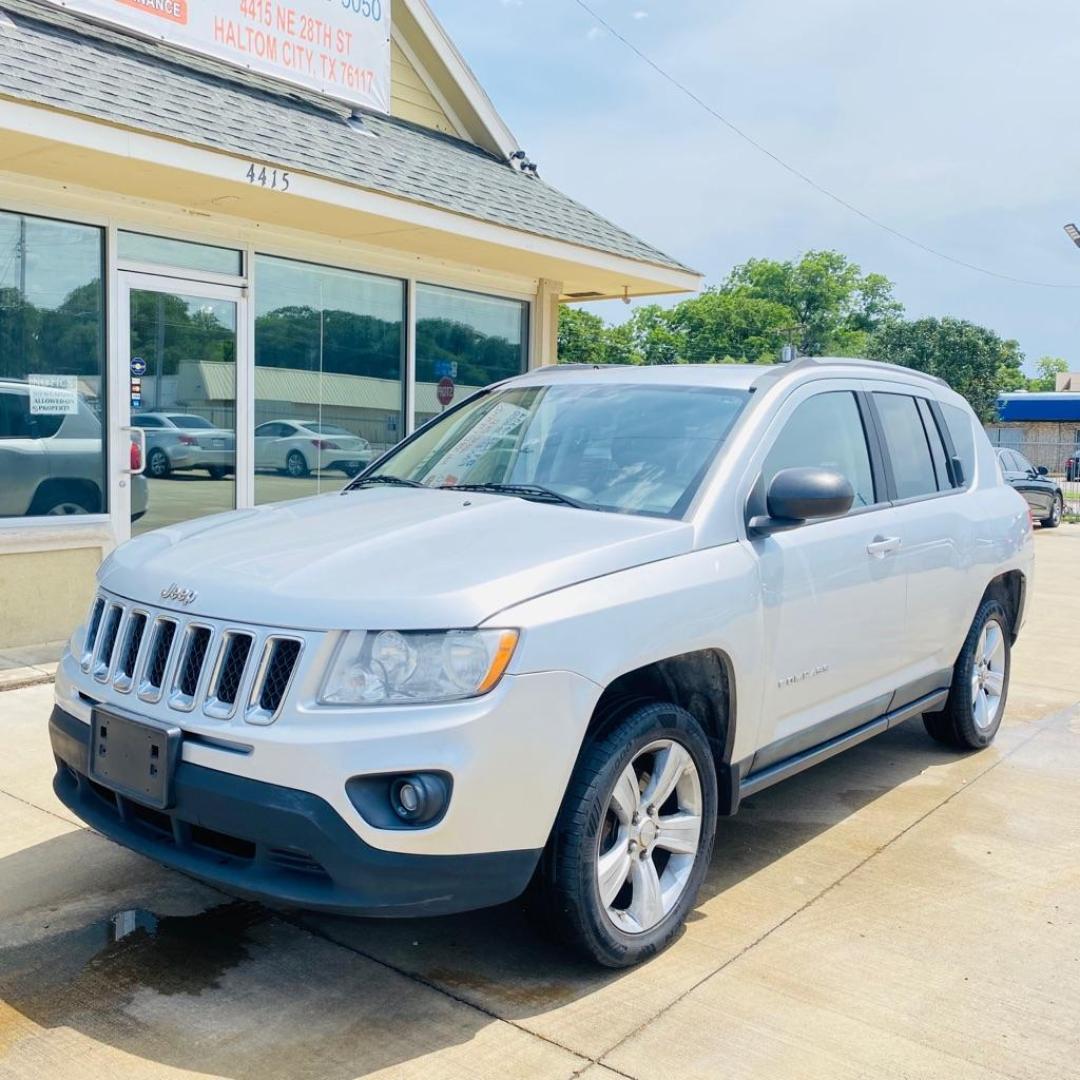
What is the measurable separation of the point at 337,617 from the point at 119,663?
0.81 m

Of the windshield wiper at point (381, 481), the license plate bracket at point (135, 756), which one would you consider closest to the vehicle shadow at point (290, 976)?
the license plate bracket at point (135, 756)

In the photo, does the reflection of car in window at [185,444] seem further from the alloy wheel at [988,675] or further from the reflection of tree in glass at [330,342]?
the alloy wheel at [988,675]

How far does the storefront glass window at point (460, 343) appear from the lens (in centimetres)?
1034

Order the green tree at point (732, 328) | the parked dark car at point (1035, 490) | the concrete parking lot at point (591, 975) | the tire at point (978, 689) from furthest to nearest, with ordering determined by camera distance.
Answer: the green tree at point (732, 328) → the parked dark car at point (1035, 490) → the tire at point (978, 689) → the concrete parking lot at point (591, 975)

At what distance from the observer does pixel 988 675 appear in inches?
226

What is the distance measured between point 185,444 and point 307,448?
47.8 inches

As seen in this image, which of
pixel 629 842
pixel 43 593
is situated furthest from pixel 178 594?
pixel 43 593

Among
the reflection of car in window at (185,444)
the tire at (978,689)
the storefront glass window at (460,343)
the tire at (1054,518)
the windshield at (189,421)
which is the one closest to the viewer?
the tire at (978,689)

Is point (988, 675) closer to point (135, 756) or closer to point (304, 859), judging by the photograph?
point (304, 859)

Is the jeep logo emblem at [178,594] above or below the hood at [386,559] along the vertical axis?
below

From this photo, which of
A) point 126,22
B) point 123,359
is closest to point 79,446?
point 123,359

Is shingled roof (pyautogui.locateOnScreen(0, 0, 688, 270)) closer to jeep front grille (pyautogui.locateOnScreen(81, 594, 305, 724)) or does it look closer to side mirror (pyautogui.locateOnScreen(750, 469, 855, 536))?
jeep front grille (pyautogui.locateOnScreen(81, 594, 305, 724))

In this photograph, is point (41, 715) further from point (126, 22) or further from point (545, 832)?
point (126, 22)

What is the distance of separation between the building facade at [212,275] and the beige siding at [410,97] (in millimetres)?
28
